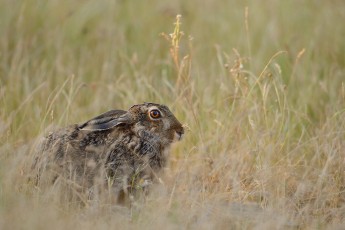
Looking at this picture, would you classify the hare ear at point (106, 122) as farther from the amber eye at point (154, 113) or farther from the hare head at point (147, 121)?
the amber eye at point (154, 113)

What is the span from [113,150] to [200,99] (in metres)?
2.01

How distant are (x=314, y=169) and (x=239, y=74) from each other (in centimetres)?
93

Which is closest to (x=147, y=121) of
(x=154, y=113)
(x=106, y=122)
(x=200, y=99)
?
(x=154, y=113)

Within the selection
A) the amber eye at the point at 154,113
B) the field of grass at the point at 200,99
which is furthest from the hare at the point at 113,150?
the field of grass at the point at 200,99

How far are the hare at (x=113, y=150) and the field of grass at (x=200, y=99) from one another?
152mm

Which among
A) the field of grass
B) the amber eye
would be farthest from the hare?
the field of grass

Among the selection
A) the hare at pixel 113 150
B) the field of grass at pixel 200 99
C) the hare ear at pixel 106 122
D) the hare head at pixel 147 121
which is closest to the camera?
the field of grass at pixel 200 99

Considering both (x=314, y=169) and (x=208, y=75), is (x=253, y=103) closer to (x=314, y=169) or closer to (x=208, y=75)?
(x=314, y=169)

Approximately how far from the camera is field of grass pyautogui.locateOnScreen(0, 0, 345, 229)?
4793 mm

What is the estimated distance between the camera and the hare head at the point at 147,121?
5.24m

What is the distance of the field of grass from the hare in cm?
15

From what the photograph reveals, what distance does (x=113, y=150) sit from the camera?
201 inches

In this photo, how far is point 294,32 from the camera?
8648 millimetres

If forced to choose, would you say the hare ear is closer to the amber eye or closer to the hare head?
the hare head
